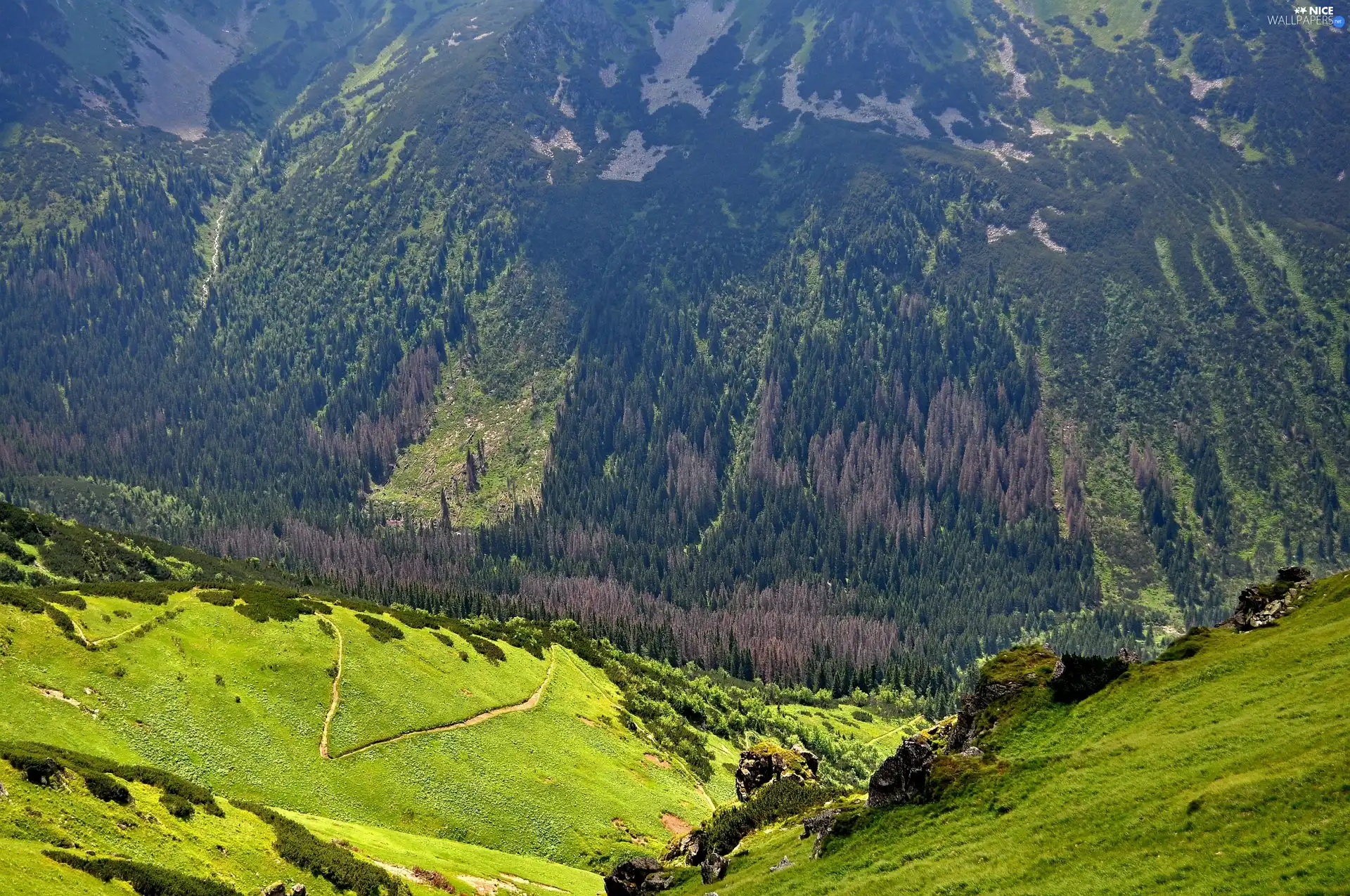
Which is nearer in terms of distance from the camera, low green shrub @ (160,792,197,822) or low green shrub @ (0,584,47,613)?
low green shrub @ (160,792,197,822)

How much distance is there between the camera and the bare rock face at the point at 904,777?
6369 centimetres

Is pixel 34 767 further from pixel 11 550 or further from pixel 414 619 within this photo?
pixel 11 550

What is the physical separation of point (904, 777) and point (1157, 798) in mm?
17238

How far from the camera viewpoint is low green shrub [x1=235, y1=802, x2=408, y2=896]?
71.6 m

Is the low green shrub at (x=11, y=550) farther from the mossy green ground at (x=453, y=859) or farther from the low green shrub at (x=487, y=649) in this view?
the mossy green ground at (x=453, y=859)

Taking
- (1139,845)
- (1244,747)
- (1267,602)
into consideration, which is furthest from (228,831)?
(1267,602)

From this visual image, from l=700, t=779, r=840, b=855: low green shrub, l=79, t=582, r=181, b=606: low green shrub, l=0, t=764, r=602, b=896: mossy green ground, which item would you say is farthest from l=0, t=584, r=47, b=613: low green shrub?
l=700, t=779, r=840, b=855: low green shrub

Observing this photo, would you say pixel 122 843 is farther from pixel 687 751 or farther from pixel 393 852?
pixel 687 751

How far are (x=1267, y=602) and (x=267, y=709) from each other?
3430 inches

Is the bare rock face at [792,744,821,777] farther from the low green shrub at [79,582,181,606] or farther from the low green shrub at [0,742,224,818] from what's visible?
the low green shrub at [79,582,181,606]

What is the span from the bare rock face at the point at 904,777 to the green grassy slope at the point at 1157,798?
1198mm

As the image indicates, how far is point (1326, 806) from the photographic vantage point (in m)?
42.9

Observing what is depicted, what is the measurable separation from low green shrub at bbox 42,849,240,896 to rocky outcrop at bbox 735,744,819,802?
48651 millimetres

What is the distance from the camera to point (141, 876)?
187ft
